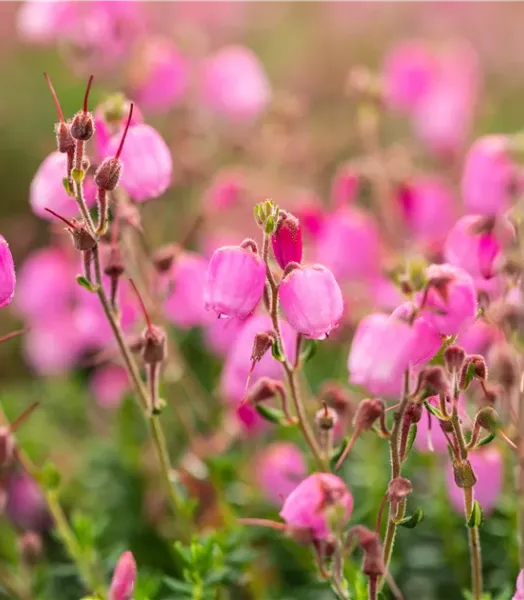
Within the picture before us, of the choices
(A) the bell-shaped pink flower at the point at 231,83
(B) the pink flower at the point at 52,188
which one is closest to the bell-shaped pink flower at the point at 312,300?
(B) the pink flower at the point at 52,188

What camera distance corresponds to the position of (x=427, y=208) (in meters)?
2.00

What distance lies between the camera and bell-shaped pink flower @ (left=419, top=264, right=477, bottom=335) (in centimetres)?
96

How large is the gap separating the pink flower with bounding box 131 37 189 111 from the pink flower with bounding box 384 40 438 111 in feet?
1.74

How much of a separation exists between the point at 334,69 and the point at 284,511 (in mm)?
3668

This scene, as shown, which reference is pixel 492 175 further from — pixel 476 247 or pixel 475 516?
pixel 475 516

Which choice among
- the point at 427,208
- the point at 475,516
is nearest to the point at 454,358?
the point at 475,516

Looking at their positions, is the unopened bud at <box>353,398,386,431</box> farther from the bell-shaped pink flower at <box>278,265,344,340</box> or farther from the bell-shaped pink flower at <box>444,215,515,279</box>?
the bell-shaped pink flower at <box>444,215,515,279</box>

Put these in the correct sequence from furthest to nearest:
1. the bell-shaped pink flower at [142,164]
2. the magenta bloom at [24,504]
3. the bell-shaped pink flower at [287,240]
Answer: the magenta bloom at [24,504], the bell-shaped pink flower at [142,164], the bell-shaped pink flower at [287,240]

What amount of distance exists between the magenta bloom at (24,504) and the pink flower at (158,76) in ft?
3.02

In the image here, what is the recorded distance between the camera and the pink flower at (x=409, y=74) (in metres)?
2.31

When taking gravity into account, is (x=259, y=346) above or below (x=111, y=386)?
above

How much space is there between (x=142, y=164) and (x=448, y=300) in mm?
487

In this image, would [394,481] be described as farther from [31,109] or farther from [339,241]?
[31,109]

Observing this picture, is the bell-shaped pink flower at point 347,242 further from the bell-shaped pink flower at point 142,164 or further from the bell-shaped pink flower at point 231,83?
the bell-shaped pink flower at point 142,164
